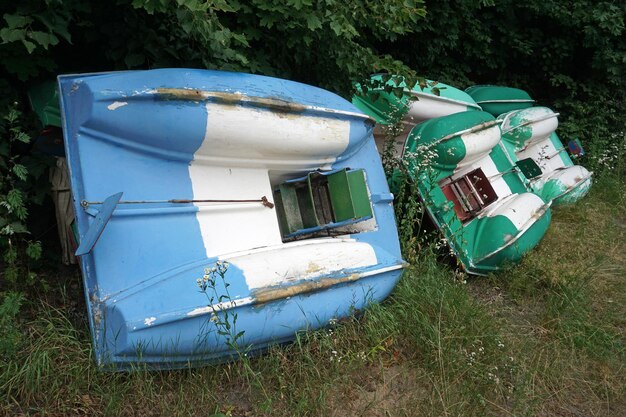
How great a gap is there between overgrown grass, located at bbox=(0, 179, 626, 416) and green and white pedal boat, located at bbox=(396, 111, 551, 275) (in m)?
0.18

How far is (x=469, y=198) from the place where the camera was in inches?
147

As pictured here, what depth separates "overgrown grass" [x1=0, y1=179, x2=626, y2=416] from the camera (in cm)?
198

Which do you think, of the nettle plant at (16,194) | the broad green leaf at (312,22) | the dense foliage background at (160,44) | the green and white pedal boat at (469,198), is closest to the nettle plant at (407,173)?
the green and white pedal boat at (469,198)

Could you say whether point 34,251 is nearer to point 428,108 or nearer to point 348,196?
point 348,196

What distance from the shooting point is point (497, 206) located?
3736mm

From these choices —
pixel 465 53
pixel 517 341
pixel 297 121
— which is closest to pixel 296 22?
pixel 297 121

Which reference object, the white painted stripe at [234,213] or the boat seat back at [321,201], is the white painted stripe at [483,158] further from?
the white painted stripe at [234,213]

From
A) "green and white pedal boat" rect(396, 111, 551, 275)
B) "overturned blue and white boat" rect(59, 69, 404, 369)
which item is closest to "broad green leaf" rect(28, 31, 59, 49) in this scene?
"overturned blue and white boat" rect(59, 69, 404, 369)

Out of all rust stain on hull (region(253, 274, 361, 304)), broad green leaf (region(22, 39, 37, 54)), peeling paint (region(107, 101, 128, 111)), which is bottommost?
rust stain on hull (region(253, 274, 361, 304))

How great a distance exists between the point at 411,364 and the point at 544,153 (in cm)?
346

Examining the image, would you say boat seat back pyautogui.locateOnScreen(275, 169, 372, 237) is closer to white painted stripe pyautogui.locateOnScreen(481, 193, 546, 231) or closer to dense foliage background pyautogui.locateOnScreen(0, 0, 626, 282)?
dense foliage background pyautogui.locateOnScreen(0, 0, 626, 282)

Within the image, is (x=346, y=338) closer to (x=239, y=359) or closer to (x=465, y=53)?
(x=239, y=359)

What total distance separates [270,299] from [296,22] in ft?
4.76

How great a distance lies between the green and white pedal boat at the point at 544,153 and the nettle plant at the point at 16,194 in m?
3.53
